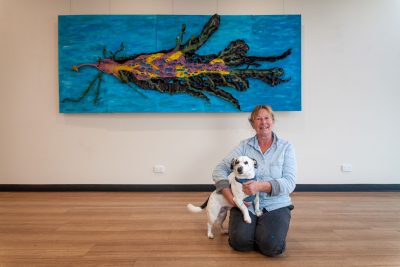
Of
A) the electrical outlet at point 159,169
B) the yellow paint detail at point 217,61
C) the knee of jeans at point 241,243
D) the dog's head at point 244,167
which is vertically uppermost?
the yellow paint detail at point 217,61

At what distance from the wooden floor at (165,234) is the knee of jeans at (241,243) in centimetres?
4

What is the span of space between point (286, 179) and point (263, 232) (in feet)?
1.23

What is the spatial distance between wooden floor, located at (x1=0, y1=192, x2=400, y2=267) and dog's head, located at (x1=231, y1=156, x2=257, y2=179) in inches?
19.9

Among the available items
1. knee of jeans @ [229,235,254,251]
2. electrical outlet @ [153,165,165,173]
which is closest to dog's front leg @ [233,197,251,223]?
knee of jeans @ [229,235,254,251]

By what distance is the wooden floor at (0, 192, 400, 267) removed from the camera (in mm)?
1818

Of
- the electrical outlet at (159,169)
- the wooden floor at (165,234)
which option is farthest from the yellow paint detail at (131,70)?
the wooden floor at (165,234)

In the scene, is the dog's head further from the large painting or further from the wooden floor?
the large painting

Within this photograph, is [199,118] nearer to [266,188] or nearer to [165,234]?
[165,234]

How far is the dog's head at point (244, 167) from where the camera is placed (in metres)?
1.90

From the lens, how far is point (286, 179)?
1976mm

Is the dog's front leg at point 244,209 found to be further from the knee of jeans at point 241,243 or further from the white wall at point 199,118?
the white wall at point 199,118

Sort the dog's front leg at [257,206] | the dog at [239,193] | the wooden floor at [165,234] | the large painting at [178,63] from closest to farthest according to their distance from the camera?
the wooden floor at [165,234], the dog at [239,193], the dog's front leg at [257,206], the large painting at [178,63]

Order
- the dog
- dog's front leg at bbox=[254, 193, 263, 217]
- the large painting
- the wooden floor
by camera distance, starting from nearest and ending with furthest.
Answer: the wooden floor < the dog < dog's front leg at bbox=[254, 193, 263, 217] < the large painting

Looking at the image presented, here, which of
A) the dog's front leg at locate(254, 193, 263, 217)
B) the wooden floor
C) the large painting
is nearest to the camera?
the wooden floor
